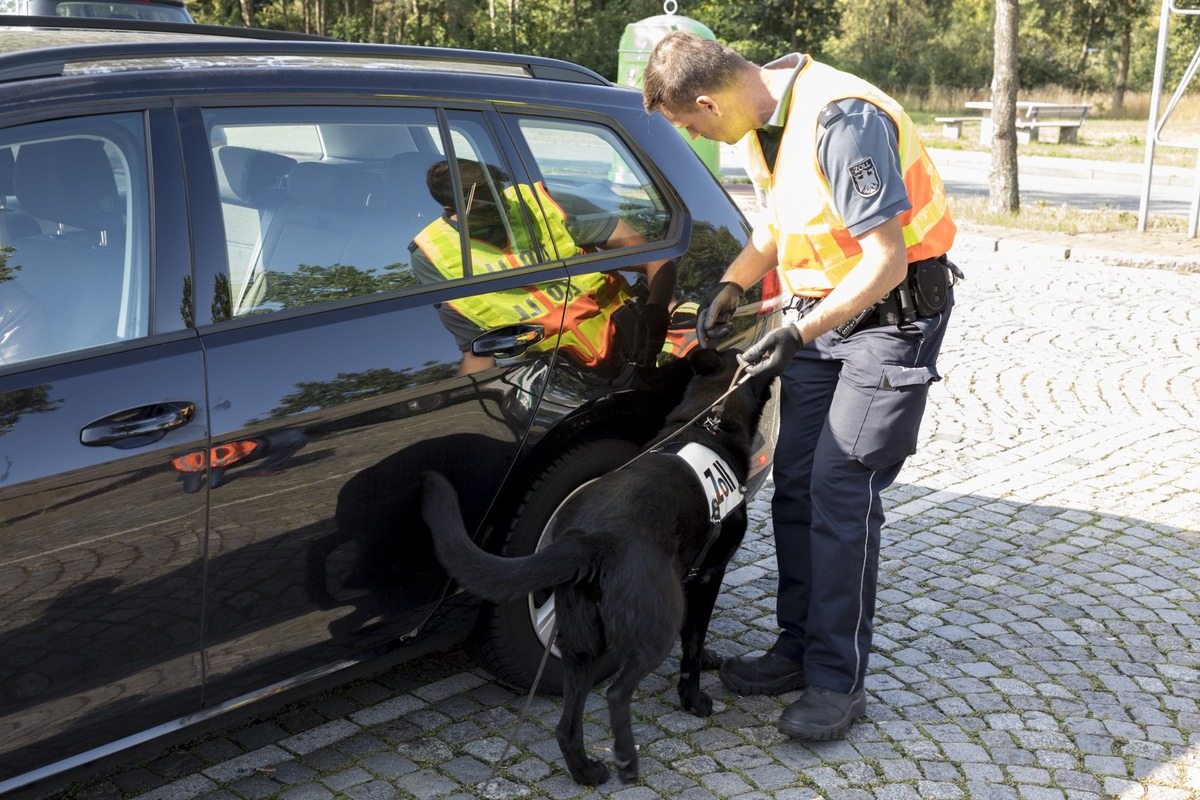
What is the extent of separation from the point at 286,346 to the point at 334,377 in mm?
136

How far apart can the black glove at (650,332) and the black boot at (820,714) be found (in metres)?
1.10

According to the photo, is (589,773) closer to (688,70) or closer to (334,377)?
(334,377)

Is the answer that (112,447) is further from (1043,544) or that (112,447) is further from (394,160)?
(1043,544)

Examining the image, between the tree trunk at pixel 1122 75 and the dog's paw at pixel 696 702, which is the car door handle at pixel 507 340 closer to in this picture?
the dog's paw at pixel 696 702

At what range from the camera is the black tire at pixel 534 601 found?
3.20 metres

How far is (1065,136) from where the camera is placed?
25703 mm

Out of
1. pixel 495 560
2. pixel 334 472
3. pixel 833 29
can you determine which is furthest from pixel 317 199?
pixel 833 29

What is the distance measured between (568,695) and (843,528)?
0.95m

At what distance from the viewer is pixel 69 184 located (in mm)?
2455

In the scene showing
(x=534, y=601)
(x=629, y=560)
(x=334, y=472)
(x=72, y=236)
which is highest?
(x=72, y=236)

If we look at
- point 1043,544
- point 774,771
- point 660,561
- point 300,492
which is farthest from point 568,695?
point 1043,544

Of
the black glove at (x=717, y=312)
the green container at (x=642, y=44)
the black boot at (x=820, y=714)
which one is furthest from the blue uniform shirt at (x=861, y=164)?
the green container at (x=642, y=44)

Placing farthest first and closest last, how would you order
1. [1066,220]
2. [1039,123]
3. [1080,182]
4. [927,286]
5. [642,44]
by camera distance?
[1039,123], [1080,182], [1066,220], [642,44], [927,286]

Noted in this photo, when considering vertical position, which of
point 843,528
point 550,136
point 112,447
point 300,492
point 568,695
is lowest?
point 568,695
